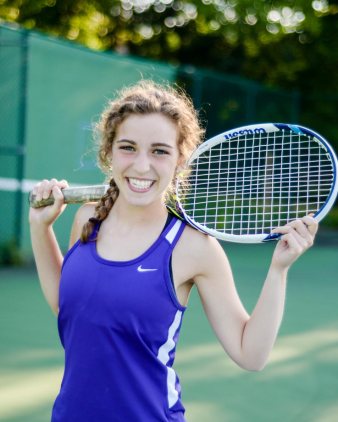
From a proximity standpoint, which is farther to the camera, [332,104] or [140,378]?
[332,104]

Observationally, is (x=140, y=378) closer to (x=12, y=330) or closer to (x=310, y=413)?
(x=310, y=413)

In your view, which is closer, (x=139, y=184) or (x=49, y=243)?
(x=139, y=184)

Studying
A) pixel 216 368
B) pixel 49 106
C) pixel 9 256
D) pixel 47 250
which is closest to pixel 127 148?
pixel 47 250

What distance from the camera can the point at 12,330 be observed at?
16.8 feet

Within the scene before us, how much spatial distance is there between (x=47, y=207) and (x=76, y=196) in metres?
0.10

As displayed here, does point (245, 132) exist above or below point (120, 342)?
above

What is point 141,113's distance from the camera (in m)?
1.73

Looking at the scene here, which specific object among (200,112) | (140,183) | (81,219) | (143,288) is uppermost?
(200,112)

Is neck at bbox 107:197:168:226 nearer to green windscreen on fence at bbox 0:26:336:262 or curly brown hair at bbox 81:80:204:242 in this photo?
curly brown hair at bbox 81:80:204:242

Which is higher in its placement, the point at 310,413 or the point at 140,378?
the point at 140,378

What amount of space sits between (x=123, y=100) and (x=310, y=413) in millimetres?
2288

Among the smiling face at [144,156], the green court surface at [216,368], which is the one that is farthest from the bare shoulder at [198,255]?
the green court surface at [216,368]

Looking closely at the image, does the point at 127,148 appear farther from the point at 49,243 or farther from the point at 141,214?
the point at 49,243

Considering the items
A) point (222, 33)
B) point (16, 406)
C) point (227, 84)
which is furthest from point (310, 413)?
point (222, 33)
